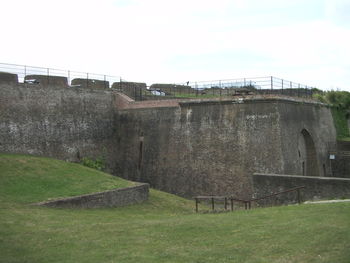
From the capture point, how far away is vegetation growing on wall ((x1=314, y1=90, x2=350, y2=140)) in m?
26.2

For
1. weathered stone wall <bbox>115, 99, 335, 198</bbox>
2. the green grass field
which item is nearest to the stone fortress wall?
weathered stone wall <bbox>115, 99, 335, 198</bbox>

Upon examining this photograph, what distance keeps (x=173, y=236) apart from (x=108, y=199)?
7.24 meters

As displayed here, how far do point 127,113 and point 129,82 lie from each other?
2.88m

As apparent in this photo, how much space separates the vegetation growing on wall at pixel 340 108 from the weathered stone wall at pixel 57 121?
1230 cm

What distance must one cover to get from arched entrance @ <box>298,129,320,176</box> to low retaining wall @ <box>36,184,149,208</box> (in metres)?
8.27

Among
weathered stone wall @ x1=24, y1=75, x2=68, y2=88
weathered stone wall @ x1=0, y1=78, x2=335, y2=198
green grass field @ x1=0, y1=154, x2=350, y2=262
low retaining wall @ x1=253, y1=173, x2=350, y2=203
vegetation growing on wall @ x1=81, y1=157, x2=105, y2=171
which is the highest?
weathered stone wall @ x1=24, y1=75, x2=68, y2=88

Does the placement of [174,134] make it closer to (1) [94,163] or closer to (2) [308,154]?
(1) [94,163]

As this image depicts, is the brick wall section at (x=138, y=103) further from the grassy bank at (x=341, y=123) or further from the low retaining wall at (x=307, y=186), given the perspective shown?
the grassy bank at (x=341, y=123)

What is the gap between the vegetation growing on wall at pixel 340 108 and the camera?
2623 centimetres

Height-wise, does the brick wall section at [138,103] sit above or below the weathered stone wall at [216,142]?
above

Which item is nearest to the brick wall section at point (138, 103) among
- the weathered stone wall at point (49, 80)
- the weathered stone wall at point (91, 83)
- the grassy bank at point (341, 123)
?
the weathered stone wall at point (91, 83)

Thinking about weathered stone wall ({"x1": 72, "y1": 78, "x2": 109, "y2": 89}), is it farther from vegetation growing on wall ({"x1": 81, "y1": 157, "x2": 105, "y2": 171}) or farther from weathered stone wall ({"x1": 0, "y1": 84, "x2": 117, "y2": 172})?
vegetation growing on wall ({"x1": 81, "y1": 157, "x2": 105, "y2": 171})

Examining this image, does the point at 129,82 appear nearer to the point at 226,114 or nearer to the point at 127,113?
the point at 127,113

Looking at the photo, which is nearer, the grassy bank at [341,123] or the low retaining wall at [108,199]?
the low retaining wall at [108,199]
